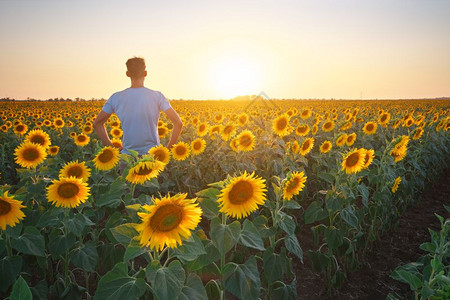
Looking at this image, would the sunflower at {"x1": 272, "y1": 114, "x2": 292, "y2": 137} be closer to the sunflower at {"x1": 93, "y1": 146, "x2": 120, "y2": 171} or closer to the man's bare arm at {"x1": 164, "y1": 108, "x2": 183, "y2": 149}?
the man's bare arm at {"x1": 164, "y1": 108, "x2": 183, "y2": 149}

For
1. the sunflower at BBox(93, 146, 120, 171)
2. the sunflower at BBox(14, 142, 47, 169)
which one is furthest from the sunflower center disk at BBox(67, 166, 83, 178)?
the sunflower at BBox(14, 142, 47, 169)

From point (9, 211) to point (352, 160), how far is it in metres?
3.26

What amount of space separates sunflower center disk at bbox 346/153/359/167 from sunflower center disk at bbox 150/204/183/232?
244 cm

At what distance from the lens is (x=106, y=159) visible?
10.9 feet

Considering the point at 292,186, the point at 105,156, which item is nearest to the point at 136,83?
the point at 105,156

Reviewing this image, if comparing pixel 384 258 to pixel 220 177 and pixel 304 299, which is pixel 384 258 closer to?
pixel 304 299

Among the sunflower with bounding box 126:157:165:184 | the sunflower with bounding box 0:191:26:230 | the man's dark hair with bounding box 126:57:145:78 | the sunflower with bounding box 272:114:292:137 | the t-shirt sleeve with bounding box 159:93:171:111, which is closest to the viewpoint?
the sunflower with bounding box 0:191:26:230

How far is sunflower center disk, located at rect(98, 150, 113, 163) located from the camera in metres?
3.28

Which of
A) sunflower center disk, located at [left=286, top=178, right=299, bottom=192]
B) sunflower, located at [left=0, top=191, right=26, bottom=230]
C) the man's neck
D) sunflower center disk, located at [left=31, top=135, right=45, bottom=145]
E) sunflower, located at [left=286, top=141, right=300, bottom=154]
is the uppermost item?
the man's neck

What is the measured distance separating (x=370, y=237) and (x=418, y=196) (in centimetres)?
330

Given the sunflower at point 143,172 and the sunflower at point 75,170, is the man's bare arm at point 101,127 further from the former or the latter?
the sunflower at point 143,172

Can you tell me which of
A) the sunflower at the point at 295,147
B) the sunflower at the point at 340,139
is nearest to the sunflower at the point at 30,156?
the sunflower at the point at 295,147

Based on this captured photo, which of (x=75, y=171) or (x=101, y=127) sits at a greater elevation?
(x=101, y=127)

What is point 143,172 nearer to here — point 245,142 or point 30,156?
point 30,156
